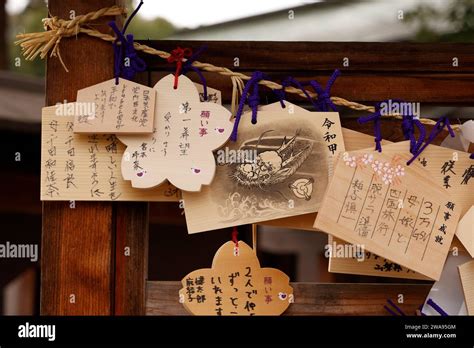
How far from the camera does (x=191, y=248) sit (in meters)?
4.09

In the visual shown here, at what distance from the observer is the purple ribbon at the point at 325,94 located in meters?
1.80

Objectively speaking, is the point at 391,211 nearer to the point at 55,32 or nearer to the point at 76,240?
the point at 76,240

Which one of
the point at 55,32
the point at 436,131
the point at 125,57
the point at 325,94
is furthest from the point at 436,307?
the point at 55,32

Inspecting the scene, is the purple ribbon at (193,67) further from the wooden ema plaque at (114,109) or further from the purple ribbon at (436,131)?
the purple ribbon at (436,131)

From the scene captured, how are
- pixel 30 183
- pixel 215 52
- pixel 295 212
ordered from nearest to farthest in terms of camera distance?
pixel 295 212 → pixel 215 52 → pixel 30 183

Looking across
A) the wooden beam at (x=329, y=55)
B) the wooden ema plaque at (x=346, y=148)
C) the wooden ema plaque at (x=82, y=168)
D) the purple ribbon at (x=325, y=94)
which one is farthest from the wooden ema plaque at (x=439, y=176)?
the wooden ema plaque at (x=82, y=168)

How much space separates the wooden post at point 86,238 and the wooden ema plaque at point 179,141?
0.40ft

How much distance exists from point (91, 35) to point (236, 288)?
2.27 ft

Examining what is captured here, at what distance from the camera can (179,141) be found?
5.72 feet

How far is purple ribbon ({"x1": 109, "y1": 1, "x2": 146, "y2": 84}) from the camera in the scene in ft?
5.83

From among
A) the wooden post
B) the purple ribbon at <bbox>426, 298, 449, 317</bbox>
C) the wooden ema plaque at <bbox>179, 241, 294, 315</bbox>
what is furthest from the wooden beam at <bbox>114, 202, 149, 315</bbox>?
the purple ribbon at <bbox>426, 298, 449, 317</bbox>
